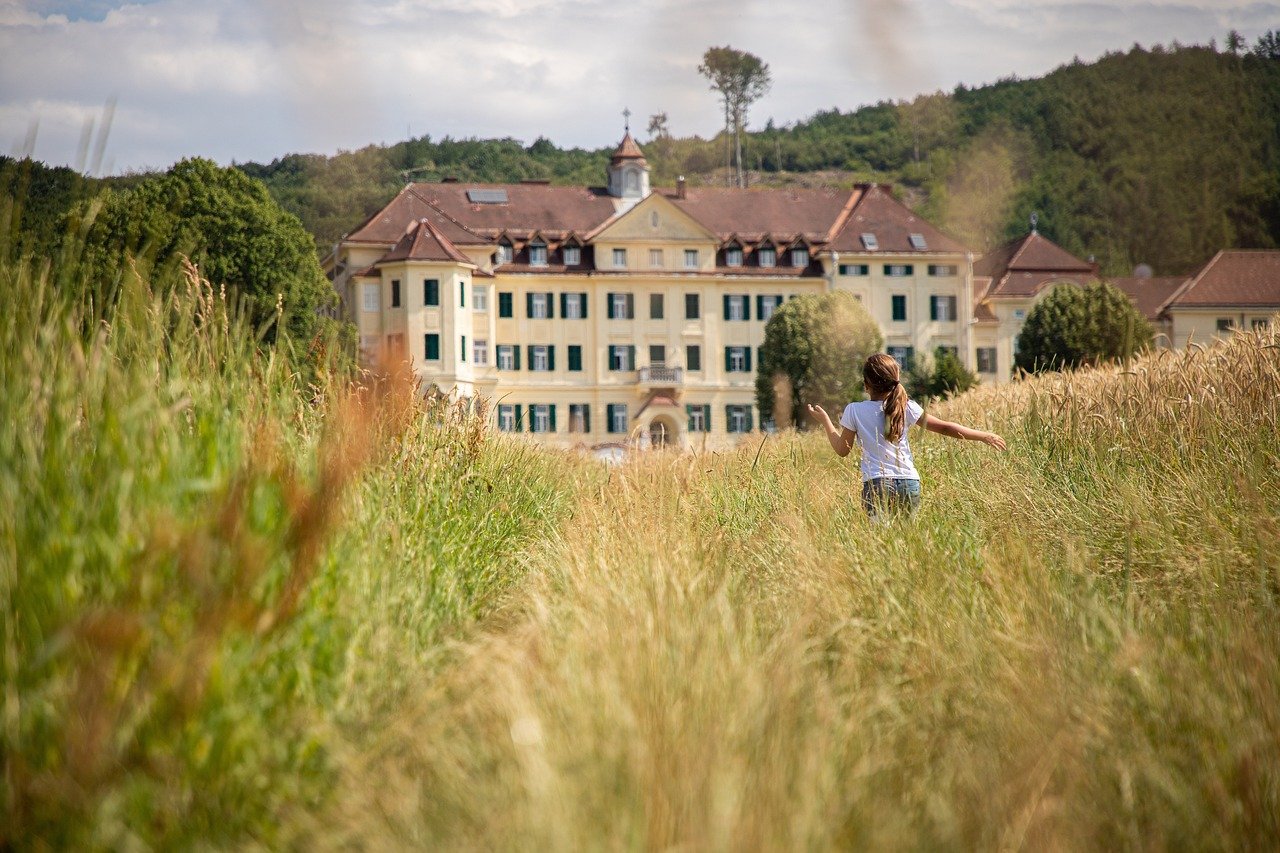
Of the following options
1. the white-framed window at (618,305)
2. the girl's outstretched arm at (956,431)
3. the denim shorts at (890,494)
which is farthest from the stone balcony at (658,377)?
the denim shorts at (890,494)

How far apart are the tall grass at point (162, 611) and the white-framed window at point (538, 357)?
56.9 metres

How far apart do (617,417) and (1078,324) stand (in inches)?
904

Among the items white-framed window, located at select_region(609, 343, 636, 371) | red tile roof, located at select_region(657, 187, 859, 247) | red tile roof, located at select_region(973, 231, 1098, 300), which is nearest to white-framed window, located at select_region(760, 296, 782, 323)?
red tile roof, located at select_region(657, 187, 859, 247)

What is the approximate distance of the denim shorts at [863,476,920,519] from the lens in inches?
294

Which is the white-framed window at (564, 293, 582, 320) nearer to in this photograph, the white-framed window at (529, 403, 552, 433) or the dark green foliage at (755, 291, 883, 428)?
the white-framed window at (529, 403, 552, 433)

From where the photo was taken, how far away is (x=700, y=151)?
396 ft

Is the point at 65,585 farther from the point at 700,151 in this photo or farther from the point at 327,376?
the point at 700,151

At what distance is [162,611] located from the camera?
3.35m

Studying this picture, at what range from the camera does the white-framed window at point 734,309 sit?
207ft

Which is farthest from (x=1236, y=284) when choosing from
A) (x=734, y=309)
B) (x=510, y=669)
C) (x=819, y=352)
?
(x=510, y=669)

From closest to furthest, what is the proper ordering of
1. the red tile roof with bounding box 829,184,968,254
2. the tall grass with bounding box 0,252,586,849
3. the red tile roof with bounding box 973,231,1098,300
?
the tall grass with bounding box 0,252,586,849 < the red tile roof with bounding box 829,184,968,254 < the red tile roof with bounding box 973,231,1098,300

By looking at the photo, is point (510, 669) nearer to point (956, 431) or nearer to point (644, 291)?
point (956, 431)

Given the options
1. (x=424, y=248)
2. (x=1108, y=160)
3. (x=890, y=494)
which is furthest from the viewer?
(x=1108, y=160)

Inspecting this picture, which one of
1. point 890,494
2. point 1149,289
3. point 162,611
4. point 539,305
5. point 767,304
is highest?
point 1149,289
